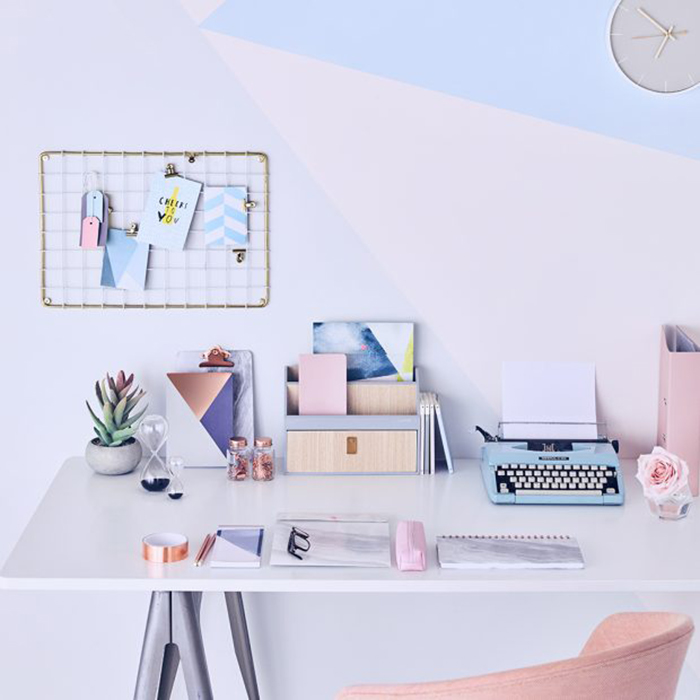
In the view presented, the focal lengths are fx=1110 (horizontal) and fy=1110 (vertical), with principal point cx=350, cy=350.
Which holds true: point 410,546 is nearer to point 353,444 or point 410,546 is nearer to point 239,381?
point 353,444

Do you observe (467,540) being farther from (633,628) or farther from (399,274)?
(399,274)

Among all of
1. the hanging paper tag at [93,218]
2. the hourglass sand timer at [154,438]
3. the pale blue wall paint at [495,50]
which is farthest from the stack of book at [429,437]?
the hanging paper tag at [93,218]

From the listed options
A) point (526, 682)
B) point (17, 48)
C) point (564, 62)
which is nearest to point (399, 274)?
point (564, 62)

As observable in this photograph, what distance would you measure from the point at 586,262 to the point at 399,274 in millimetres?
379

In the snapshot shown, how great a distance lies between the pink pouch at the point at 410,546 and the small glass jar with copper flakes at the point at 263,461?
1.24ft

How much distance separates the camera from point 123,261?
2246 millimetres

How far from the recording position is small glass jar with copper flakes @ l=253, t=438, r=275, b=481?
214 centimetres

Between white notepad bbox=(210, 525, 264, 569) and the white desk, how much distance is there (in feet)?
0.06

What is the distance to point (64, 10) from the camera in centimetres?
217

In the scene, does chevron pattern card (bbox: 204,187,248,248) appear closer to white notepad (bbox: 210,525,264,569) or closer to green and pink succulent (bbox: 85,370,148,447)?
green and pink succulent (bbox: 85,370,148,447)

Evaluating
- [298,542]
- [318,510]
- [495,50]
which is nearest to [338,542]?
[298,542]

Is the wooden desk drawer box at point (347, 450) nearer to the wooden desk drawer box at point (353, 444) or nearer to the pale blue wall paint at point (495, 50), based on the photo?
the wooden desk drawer box at point (353, 444)

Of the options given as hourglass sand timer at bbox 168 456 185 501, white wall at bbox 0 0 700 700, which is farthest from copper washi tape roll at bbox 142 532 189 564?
white wall at bbox 0 0 700 700

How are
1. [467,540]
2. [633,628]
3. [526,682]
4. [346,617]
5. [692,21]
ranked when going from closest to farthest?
1. [526,682]
2. [633,628]
3. [467,540]
4. [692,21]
5. [346,617]
